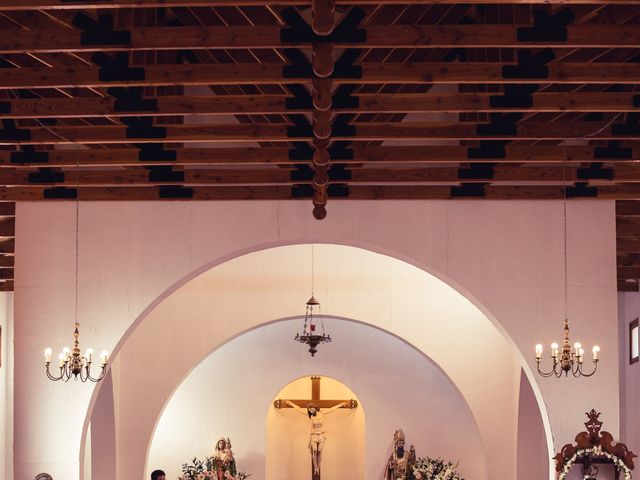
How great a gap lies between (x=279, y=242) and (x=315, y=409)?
33.0 ft

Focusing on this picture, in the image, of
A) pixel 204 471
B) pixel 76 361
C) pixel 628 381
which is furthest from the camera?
pixel 204 471

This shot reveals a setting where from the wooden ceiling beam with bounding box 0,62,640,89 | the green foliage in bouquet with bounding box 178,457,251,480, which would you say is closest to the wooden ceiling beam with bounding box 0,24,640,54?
the wooden ceiling beam with bounding box 0,62,640,89

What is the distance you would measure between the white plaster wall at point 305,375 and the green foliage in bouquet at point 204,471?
0.27m

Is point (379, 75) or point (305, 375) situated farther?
point (305, 375)

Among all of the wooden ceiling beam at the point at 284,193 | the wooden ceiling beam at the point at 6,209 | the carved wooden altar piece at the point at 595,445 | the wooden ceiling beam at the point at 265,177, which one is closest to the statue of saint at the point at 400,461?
the carved wooden altar piece at the point at 595,445

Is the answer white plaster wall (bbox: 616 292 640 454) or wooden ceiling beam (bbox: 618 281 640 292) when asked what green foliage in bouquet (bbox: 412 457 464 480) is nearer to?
white plaster wall (bbox: 616 292 640 454)

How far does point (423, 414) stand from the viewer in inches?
829

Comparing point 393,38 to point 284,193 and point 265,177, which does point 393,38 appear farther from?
point 284,193

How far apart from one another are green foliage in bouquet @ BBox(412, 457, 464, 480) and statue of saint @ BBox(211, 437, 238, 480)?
10.9ft

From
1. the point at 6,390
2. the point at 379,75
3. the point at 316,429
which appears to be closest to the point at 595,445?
the point at 379,75

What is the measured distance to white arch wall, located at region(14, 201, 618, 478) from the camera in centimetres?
1284

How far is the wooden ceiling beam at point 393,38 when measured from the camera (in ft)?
27.9

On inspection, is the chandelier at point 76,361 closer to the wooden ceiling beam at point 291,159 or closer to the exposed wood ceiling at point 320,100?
the wooden ceiling beam at point 291,159

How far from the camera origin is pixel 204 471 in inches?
790
